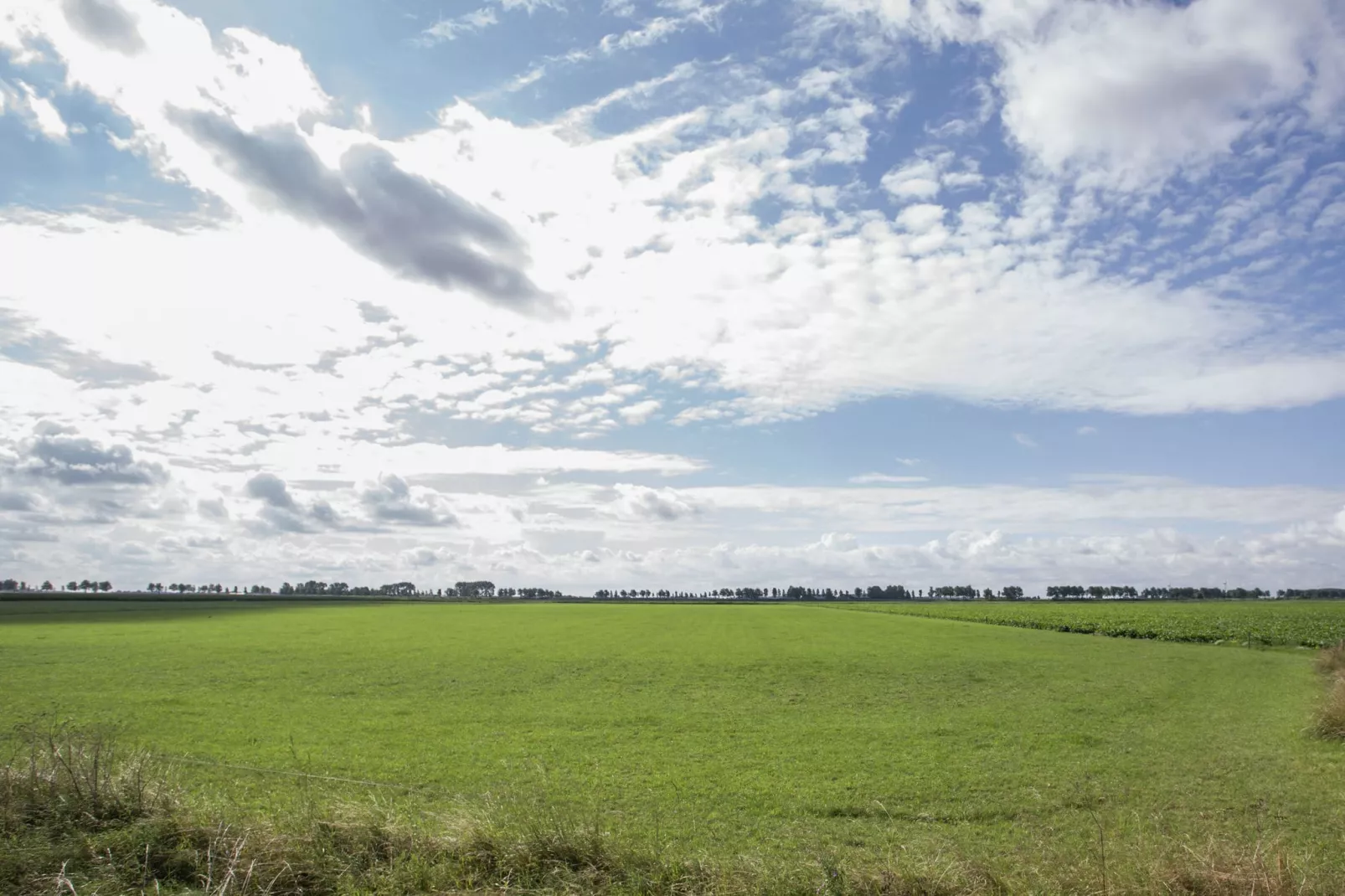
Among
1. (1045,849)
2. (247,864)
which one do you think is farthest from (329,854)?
(1045,849)

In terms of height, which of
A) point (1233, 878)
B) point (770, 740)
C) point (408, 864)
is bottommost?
point (770, 740)

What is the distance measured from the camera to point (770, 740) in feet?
63.6

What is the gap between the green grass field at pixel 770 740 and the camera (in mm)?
12422

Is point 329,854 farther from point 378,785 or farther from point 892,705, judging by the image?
point 892,705

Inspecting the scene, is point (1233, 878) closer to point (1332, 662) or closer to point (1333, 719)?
point (1333, 719)

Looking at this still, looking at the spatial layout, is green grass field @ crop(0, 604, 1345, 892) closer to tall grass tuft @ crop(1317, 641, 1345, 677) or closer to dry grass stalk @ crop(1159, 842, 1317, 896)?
dry grass stalk @ crop(1159, 842, 1317, 896)

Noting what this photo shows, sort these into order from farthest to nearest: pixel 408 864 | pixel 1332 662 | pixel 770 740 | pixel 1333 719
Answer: pixel 1332 662 < pixel 1333 719 < pixel 770 740 < pixel 408 864

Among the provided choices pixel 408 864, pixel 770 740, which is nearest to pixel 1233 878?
pixel 408 864

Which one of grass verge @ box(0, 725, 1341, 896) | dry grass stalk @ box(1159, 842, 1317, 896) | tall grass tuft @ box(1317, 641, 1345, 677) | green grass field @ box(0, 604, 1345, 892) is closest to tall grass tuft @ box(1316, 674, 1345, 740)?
green grass field @ box(0, 604, 1345, 892)

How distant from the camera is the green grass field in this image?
1242 centimetres

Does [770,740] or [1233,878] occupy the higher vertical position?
[1233,878]

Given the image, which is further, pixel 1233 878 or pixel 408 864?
pixel 408 864

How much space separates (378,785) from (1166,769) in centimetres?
1653

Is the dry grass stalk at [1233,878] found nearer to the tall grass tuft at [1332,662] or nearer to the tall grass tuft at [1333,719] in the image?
the tall grass tuft at [1333,719]
